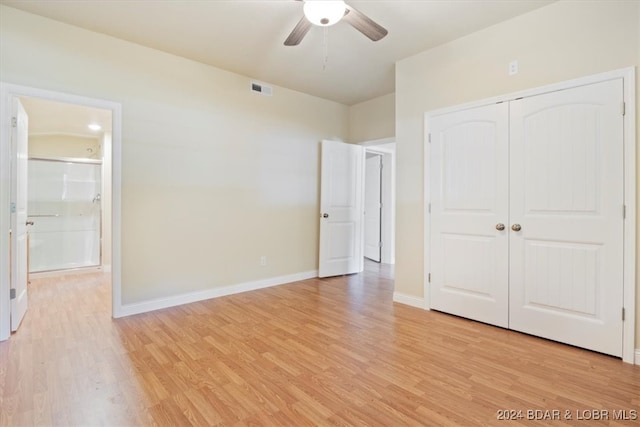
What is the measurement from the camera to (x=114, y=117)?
3.15 m

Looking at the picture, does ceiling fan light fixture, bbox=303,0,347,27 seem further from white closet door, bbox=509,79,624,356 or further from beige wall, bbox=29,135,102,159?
beige wall, bbox=29,135,102,159

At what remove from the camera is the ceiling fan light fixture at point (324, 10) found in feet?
6.67

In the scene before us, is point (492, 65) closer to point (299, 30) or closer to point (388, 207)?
point (299, 30)

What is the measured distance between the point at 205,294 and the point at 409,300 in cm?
235

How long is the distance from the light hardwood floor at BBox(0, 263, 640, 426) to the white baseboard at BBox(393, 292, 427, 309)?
0.18m

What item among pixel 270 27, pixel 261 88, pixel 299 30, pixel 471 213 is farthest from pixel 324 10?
pixel 261 88

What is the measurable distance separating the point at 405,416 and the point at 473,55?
307 centimetres

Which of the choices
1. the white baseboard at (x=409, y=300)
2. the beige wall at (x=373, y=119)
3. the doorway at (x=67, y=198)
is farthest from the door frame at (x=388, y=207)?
the doorway at (x=67, y=198)

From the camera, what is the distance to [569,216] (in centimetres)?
253

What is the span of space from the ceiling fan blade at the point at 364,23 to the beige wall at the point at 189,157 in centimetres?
217

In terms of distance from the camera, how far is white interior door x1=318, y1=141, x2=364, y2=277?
4.85 m

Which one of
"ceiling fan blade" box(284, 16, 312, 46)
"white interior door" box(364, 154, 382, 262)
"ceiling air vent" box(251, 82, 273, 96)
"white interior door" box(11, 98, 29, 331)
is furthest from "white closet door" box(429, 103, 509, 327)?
"white interior door" box(11, 98, 29, 331)

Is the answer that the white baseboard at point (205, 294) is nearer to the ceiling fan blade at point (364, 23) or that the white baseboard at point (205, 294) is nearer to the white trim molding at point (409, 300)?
the white trim molding at point (409, 300)

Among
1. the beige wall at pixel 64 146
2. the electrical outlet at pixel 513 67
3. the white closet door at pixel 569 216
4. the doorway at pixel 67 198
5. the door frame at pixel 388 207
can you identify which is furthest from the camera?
the door frame at pixel 388 207
